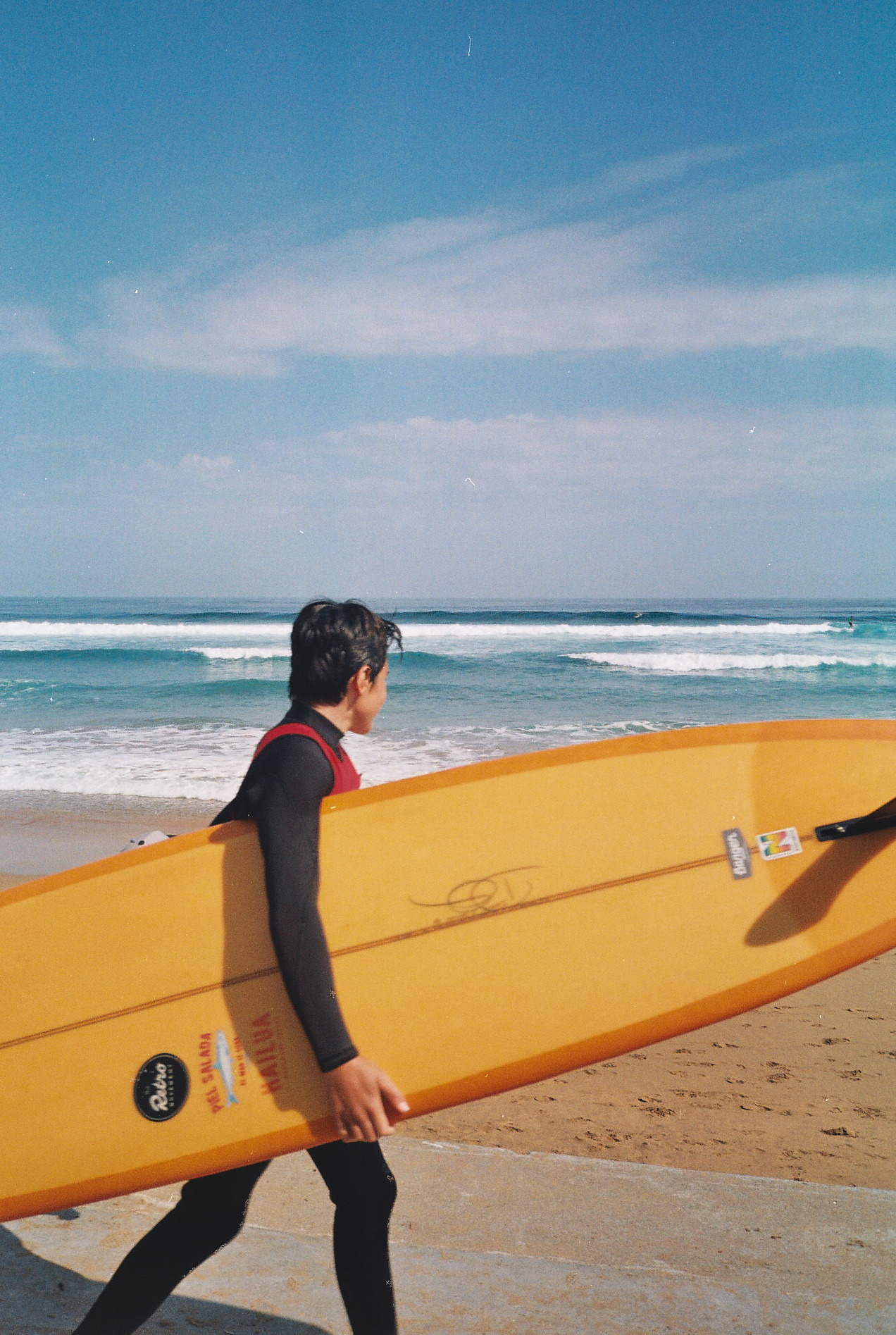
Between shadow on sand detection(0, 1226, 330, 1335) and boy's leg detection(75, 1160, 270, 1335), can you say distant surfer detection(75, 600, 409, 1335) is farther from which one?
shadow on sand detection(0, 1226, 330, 1335)

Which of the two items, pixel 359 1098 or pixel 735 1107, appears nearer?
pixel 359 1098

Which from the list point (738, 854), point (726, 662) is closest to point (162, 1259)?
point (738, 854)

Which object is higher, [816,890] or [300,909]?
[300,909]

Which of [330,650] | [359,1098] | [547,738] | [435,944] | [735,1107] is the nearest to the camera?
[359,1098]

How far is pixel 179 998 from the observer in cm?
168

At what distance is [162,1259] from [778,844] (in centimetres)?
147

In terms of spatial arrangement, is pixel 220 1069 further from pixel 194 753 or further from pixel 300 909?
pixel 194 753

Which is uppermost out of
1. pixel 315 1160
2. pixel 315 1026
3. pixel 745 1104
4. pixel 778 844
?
pixel 778 844

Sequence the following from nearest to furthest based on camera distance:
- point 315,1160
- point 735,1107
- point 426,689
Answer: point 315,1160
point 735,1107
point 426,689

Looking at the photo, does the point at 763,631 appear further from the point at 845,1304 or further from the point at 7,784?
the point at 845,1304

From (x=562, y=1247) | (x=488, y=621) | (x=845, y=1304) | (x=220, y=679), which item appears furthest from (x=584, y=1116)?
(x=488, y=621)

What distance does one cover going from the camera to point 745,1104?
292cm

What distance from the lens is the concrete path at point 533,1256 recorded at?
1611 millimetres

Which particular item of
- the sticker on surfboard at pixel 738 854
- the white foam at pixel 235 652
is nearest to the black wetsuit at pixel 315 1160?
the sticker on surfboard at pixel 738 854
